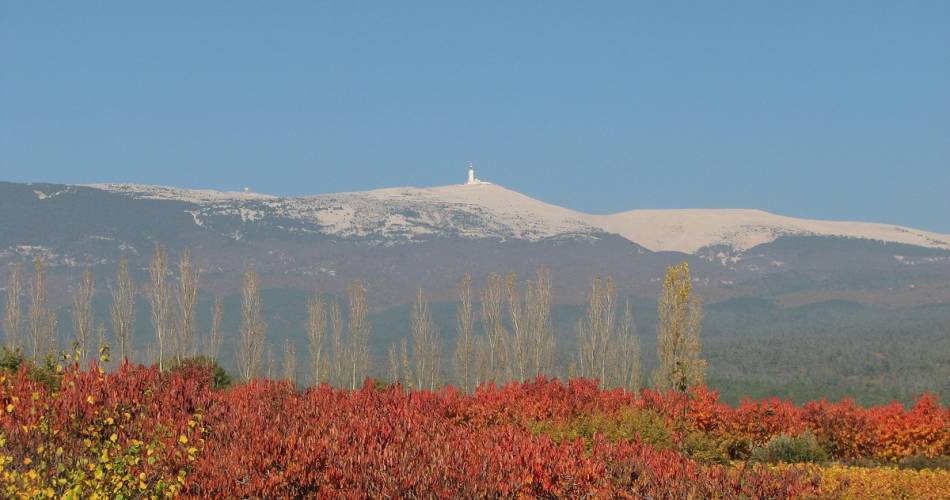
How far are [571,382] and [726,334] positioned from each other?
150350 millimetres

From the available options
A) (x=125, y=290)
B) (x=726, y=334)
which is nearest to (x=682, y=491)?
(x=125, y=290)

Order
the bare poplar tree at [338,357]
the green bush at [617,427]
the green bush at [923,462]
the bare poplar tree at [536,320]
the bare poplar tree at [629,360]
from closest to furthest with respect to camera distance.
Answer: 1. the green bush at [617,427]
2. the green bush at [923,462]
3. the bare poplar tree at [536,320]
4. the bare poplar tree at [629,360]
5. the bare poplar tree at [338,357]

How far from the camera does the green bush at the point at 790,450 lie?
1791cm

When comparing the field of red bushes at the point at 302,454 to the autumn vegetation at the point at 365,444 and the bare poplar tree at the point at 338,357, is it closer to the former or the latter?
the autumn vegetation at the point at 365,444

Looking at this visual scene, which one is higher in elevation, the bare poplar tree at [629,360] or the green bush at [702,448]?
the green bush at [702,448]

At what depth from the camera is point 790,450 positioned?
59.6 ft

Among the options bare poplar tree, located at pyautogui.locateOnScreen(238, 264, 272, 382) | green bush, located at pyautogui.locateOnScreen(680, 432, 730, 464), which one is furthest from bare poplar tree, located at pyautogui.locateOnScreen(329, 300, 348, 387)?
green bush, located at pyautogui.locateOnScreen(680, 432, 730, 464)

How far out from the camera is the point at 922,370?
72.6 meters

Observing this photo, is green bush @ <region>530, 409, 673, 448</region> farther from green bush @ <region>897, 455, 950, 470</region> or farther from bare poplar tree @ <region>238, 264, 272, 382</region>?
bare poplar tree @ <region>238, 264, 272, 382</region>

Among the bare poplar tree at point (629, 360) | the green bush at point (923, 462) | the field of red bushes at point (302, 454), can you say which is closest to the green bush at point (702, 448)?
the field of red bushes at point (302, 454)

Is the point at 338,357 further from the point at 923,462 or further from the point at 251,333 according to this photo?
the point at 923,462

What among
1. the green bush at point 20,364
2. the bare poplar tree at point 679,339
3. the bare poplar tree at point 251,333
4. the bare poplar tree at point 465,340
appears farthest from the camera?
the bare poplar tree at point 465,340

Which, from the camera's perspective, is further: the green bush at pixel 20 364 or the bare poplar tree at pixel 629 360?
the bare poplar tree at pixel 629 360

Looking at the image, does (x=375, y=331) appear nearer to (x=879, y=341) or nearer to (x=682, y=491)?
(x=879, y=341)
